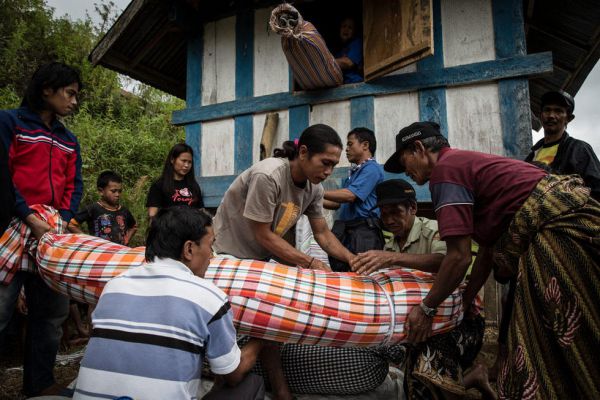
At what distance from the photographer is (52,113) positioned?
2869mm

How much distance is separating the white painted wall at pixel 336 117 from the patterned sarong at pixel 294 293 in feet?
9.21

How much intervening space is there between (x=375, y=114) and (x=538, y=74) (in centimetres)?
172

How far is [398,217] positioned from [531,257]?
Answer: 4.29 ft

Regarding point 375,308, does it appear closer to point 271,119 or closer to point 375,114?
point 375,114

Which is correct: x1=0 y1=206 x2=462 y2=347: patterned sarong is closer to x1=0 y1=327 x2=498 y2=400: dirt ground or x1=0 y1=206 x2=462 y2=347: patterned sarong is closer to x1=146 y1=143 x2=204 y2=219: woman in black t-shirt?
x1=0 y1=327 x2=498 y2=400: dirt ground

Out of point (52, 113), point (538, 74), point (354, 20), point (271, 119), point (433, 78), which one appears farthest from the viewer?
point (354, 20)

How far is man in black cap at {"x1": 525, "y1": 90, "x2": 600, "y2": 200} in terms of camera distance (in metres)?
3.38

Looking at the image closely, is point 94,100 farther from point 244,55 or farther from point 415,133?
point 415,133

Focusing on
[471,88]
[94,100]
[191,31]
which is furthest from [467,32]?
[94,100]

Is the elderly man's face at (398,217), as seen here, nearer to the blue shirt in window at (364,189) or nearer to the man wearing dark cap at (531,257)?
the blue shirt in window at (364,189)

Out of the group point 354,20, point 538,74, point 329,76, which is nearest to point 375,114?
point 329,76

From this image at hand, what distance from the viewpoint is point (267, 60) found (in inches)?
222

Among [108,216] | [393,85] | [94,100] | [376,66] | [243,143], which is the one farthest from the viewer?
[94,100]

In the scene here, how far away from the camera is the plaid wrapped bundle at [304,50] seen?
14.3 feet
